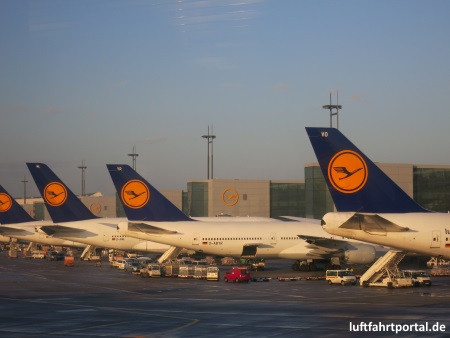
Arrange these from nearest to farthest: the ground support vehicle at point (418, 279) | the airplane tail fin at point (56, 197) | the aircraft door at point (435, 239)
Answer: the aircraft door at point (435, 239)
the ground support vehicle at point (418, 279)
the airplane tail fin at point (56, 197)

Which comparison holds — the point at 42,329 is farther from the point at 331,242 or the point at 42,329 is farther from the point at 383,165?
the point at 383,165

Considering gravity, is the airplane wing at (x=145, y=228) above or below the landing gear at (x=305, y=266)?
above

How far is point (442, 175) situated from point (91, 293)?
54.6 m

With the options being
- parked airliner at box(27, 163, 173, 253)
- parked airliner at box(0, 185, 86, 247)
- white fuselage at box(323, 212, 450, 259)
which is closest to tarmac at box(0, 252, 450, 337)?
white fuselage at box(323, 212, 450, 259)

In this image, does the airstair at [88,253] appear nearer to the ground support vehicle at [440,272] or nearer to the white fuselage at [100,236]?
the white fuselage at [100,236]

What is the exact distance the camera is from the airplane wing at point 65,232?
8150 centimetres

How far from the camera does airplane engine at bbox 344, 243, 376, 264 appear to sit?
6831 centimetres

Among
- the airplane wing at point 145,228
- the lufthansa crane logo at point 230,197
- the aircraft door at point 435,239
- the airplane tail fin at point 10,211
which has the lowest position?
the aircraft door at point 435,239

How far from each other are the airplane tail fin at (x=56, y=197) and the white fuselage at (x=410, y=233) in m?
46.5

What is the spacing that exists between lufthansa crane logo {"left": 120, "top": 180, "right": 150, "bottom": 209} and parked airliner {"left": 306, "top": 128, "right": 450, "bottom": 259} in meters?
27.8

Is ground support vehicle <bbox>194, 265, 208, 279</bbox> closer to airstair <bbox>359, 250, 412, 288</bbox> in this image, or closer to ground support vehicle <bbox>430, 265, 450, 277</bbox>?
airstair <bbox>359, 250, 412, 288</bbox>

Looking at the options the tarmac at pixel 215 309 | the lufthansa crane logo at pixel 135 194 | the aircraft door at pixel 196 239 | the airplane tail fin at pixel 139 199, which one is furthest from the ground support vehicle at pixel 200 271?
the lufthansa crane logo at pixel 135 194

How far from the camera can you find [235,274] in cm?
5984

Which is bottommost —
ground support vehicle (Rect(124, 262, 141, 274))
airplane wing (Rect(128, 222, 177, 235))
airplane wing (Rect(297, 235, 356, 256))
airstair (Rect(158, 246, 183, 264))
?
ground support vehicle (Rect(124, 262, 141, 274))
